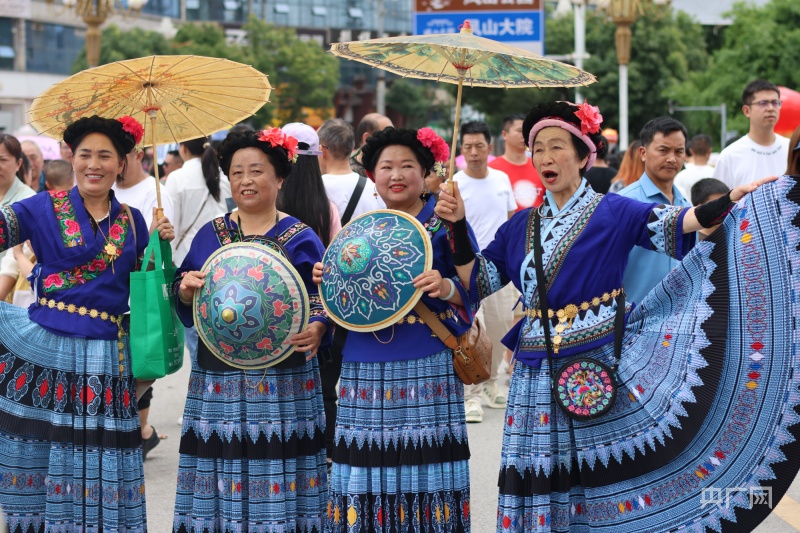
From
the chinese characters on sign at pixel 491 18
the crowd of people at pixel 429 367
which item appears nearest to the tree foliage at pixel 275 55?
the chinese characters on sign at pixel 491 18

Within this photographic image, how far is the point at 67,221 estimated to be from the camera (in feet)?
15.9

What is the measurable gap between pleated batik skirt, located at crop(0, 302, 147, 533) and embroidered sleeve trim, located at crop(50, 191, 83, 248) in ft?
1.38

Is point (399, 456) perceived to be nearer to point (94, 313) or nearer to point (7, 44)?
point (94, 313)

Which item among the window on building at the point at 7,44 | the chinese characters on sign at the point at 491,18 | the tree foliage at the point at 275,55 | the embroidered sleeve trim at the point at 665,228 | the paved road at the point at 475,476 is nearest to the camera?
the embroidered sleeve trim at the point at 665,228

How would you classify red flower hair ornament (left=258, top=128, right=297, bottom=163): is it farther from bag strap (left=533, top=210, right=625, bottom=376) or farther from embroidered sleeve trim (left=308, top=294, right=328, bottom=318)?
bag strap (left=533, top=210, right=625, bottom=376)

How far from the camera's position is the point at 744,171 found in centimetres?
779

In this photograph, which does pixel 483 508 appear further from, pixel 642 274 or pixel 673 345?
pixel 673 345

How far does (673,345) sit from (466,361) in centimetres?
93

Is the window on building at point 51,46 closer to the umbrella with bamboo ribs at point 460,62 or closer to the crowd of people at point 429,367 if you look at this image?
the crowd of people at point 429,367

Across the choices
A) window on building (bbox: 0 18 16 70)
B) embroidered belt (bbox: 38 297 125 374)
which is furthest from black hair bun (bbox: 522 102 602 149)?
window on building (bbox: 0 18 16 70)

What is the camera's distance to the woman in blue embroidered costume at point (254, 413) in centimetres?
481

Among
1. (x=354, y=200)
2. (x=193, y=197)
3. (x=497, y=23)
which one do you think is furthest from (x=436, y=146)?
(x=497, y=23)

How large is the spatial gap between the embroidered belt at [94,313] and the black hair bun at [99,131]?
28.2 inches

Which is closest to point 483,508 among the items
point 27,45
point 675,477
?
point 675,477
